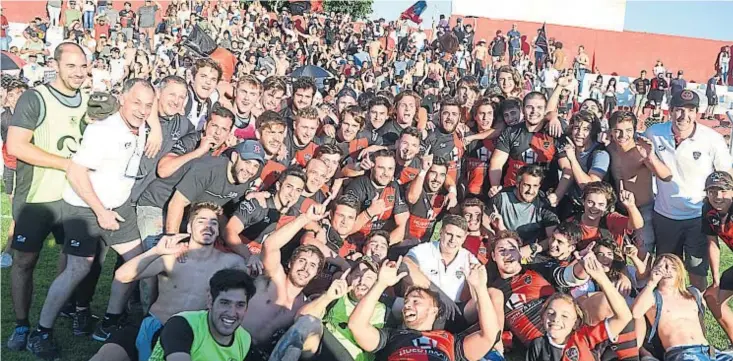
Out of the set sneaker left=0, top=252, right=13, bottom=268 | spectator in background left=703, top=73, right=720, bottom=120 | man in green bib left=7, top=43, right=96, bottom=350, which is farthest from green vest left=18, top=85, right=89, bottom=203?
spectator in background left=703, top=73, right=720, bottom=120

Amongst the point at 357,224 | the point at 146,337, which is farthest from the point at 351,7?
the point at 146,337

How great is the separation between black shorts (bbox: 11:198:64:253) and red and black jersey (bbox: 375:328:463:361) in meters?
2.70

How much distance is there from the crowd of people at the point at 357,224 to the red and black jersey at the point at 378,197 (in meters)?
0.02

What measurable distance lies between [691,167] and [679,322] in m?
1.93

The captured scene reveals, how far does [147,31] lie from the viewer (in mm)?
22344

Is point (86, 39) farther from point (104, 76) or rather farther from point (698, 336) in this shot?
point (698, 336)

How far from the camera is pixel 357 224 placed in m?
6.17

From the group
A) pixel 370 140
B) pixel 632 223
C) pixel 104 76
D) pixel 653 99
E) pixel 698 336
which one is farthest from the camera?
pixel 653 99

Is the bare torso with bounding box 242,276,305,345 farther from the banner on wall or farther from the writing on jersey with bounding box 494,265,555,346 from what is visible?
the banner on wall

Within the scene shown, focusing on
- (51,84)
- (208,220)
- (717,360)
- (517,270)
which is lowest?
(717,360)

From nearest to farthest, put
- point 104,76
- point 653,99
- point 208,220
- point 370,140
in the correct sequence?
point 208,220 → point 370,140 → point 104,76 → point 653,99

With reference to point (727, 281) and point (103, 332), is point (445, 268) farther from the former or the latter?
point (103, 332)

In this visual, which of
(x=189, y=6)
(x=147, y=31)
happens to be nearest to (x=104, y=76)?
(x=147, y=31)

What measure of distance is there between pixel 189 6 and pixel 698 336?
900 inches
